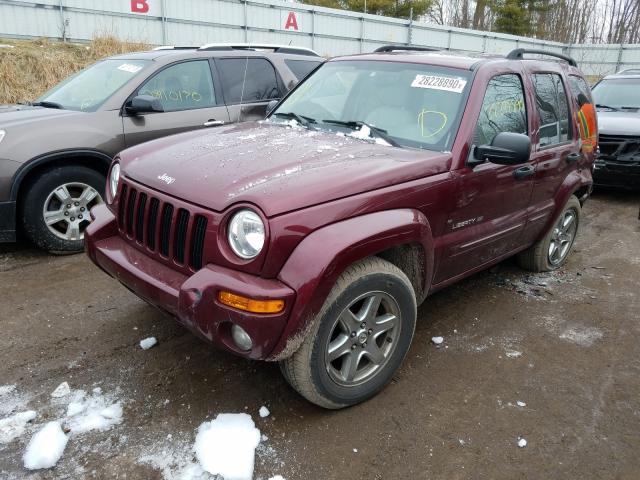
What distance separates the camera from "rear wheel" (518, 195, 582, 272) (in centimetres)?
450

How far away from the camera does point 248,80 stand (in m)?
5.83

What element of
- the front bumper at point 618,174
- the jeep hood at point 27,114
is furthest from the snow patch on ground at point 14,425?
the front bumper at point 618,174

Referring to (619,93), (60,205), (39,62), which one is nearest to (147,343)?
(60,205)

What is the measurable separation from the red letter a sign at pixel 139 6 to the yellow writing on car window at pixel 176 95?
11.6 metres

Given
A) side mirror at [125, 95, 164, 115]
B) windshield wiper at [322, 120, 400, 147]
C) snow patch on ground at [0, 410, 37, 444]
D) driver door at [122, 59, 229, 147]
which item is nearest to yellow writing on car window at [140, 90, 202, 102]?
driver door at [122, 59, 229, 147]

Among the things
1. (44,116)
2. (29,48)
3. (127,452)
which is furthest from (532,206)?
(29,48)

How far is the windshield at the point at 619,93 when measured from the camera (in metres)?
8.22

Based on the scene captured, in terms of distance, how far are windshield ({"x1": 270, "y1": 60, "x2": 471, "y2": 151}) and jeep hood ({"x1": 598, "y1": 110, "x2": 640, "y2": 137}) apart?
5.06m

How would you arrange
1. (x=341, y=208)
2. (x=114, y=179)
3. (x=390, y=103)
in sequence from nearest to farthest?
(x=341, y=208), (x=114, y=179), (x=390, y=103)

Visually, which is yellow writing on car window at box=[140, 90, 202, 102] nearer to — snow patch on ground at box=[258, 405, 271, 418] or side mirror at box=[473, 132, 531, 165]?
side mirror at box=[473, 132, 531, 165]

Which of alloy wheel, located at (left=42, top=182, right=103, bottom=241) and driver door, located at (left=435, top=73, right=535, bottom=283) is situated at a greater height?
driver door, located at (left=435, top=73, right=535, bottom=283)

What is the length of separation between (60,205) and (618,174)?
274 inches

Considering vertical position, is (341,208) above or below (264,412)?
above

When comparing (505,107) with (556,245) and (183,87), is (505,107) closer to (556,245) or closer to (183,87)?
(556,245)
